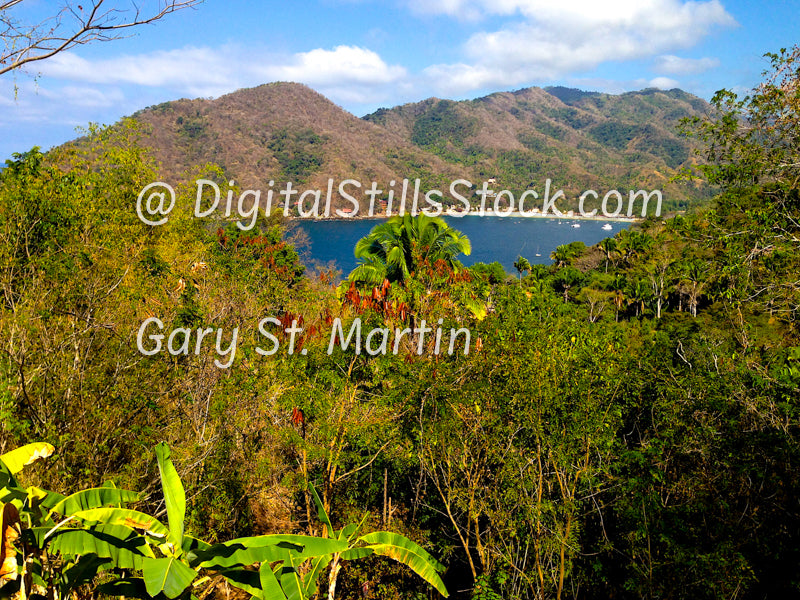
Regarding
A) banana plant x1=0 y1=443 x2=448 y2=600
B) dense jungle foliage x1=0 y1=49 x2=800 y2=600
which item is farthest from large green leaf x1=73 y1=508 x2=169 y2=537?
dense jungle foliage x1=0 y1=49 x2=800 y2=600

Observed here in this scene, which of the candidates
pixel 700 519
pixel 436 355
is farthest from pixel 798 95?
pixel 436 355

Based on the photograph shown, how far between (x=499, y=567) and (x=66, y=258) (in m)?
7.19

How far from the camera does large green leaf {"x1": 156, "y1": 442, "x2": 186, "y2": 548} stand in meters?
1.77

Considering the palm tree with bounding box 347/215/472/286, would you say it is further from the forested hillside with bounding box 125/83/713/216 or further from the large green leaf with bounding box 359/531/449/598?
the forested hillside with bounding box 125/83/713/216

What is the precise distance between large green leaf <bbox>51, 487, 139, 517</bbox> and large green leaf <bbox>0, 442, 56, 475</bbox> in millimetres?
202

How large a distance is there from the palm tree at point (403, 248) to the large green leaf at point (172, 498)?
862 centimetres

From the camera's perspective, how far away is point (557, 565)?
224 inches

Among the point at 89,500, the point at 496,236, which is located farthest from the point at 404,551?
the point at 496,236

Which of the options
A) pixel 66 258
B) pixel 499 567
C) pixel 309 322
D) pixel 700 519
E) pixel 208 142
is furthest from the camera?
pixel 208 142

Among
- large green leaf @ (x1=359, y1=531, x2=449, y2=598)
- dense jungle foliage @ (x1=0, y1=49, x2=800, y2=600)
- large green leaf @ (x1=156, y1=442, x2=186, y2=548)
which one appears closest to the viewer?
large green leaf @ (x1=156, y1=442, x2=186, y2=548)

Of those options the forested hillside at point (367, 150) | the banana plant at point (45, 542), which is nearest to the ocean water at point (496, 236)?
the forested hillside at point (367, 150)

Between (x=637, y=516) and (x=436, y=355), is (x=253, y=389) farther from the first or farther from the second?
(x=637, y=516)

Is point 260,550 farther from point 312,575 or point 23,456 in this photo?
point 23,456

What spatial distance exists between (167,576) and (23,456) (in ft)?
2.90
